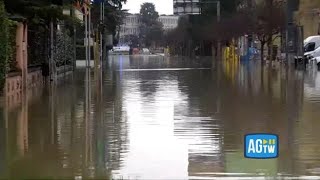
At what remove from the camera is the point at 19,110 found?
16.1 m

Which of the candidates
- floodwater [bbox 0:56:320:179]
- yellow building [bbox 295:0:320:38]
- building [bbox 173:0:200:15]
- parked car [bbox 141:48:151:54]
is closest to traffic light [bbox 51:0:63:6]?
floodwater [bbox 0:56:320:179]

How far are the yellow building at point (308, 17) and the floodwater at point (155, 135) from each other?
4506cm

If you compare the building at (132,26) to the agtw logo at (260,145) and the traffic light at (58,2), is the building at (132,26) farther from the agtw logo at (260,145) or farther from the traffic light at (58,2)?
the agtw logo at (260,145)

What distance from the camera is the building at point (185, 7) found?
88.2 m

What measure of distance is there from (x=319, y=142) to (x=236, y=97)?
363 inches

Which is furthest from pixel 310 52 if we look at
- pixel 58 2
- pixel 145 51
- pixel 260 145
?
pixel 145 51

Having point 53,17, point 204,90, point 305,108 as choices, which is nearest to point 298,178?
point 305,108

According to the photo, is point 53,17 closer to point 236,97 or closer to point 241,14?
point 236,97

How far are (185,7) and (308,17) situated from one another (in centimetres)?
2691

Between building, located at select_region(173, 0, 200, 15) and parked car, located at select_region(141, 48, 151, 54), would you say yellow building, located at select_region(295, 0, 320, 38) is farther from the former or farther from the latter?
parked car, located at select_region(141, 48, 151, 54)

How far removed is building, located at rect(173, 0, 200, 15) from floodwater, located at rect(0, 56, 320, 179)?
224 feet

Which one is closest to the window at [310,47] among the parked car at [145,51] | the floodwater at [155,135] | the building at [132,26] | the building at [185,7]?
the floodwater at [155,135]

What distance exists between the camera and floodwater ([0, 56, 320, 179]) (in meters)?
8.53

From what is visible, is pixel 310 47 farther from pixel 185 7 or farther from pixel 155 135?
pixel 155 135
